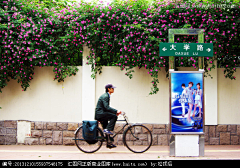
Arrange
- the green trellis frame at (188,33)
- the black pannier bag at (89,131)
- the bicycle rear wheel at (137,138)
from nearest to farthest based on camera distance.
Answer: the green trellis frame at (188,33) < the black pannier bag at (89,131) < the bicycle rear wheel at (137,138)

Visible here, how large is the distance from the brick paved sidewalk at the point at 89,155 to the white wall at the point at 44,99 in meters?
1.03

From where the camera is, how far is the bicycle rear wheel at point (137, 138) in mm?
6992

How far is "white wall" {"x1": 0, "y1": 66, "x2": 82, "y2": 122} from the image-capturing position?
8898mm

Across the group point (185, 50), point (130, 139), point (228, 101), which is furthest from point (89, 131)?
point (228, 101)

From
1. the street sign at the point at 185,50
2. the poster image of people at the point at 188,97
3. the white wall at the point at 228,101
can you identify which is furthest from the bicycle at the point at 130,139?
the white wall at the point at 228,101

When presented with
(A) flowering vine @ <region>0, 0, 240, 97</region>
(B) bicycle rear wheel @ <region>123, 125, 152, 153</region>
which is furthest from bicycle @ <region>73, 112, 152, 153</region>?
(A) flowering vine @ <region>0, 0, 240, 97</region>

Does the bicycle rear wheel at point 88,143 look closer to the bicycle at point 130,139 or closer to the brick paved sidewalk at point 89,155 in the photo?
the bicycle at point 130,139

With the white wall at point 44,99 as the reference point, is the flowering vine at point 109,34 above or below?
above

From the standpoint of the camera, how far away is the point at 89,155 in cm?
684

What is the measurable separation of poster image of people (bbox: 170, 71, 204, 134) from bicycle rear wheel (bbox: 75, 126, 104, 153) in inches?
76.8

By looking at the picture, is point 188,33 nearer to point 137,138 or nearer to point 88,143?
point 137,138

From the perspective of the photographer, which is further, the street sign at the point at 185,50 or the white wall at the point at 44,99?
the white wall at the point at 44,99

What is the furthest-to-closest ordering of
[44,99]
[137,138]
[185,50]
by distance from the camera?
[44,99] → [137,138] → [185,50]

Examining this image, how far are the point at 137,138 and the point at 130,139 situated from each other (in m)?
0.20
